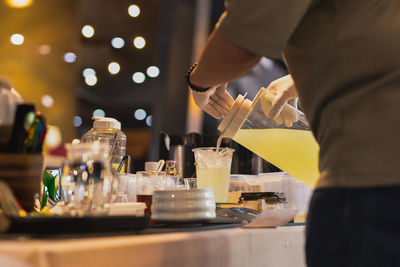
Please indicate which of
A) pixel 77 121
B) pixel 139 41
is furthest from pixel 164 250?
pixel 139 41

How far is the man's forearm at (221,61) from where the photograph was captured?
73 centimetres

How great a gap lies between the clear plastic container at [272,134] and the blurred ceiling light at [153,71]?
8.33ft

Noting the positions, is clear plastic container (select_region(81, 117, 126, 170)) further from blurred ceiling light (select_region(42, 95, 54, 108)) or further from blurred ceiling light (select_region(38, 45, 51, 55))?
blurred ceiling light (select_region(38, 45, 51, 55))

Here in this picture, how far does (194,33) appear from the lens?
12.9 ft

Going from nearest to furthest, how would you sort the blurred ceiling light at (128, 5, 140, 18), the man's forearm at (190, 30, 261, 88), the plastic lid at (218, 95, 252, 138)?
the man's forearm at (190, 30, 261, 88) < the plastic lid at (218, 95, 252, 138) < the blurred ceiling light at (128, 5, 140, 18)

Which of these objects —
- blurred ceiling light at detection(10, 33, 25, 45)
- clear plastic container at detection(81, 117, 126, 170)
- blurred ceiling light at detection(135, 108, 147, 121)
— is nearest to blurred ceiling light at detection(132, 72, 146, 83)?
blurred ceiling light at detection(135, 108, 147, 121)

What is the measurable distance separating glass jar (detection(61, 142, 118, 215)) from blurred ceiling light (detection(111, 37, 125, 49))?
2962mm

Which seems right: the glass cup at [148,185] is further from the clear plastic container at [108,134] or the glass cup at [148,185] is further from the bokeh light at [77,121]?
the bokeh light at [77,121]

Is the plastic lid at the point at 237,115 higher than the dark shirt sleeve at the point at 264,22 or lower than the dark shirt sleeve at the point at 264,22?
lower

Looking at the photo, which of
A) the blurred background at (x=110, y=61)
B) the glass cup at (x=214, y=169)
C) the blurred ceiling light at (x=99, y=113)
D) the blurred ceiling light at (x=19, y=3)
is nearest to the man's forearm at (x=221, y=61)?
the glass cup at (x=214, y=169)

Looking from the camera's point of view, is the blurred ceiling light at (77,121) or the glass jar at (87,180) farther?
the blurred ceiling light at (77,121)

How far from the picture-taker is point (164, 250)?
69cm

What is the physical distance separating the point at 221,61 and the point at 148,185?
0.57 metres

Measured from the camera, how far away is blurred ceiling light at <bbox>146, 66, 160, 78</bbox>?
363cm
